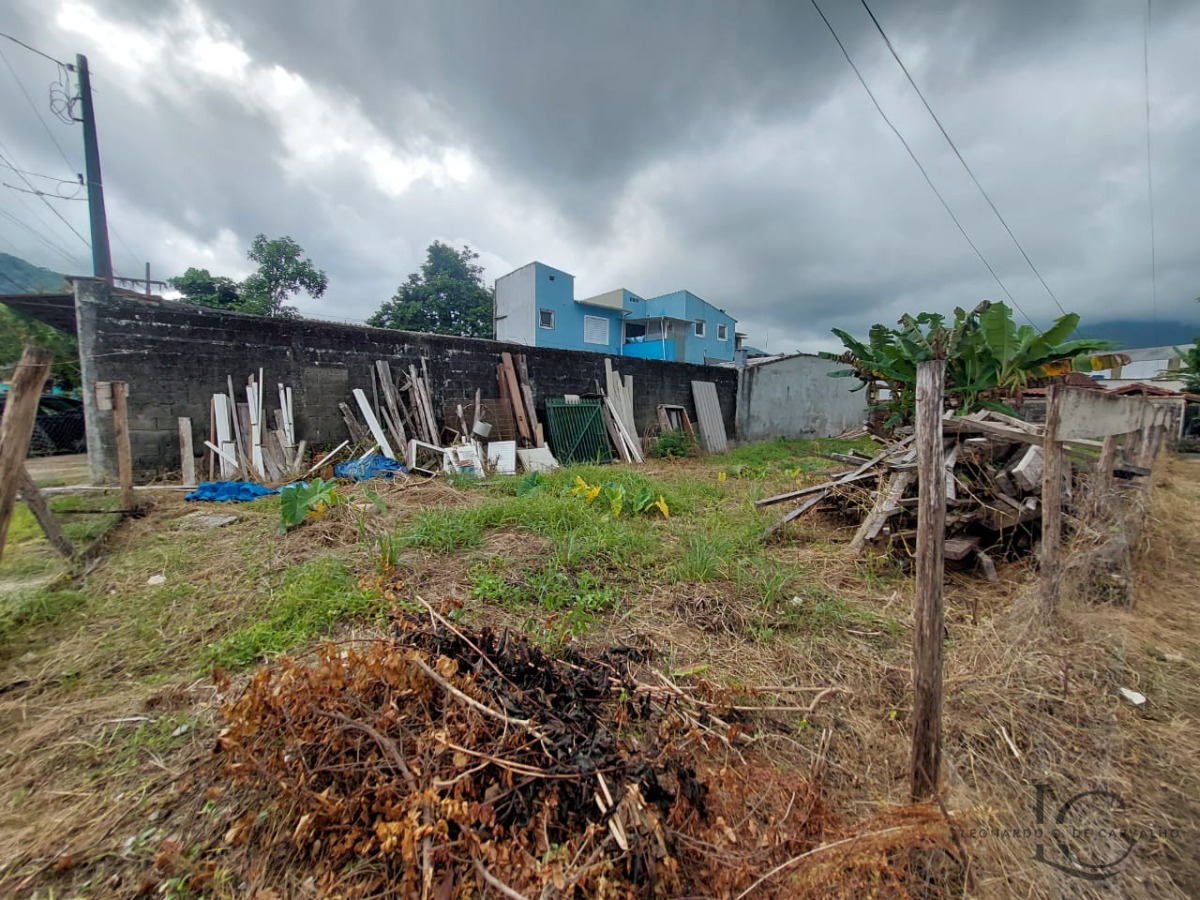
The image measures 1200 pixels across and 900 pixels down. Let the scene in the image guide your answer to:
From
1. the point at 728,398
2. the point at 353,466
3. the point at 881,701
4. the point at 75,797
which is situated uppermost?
the point at 728,398

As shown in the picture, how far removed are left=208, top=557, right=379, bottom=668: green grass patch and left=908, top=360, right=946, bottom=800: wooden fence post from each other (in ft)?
8.14

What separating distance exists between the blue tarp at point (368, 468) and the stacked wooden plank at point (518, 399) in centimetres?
202

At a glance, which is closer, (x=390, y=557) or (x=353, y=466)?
(x=390, y=557)

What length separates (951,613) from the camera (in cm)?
269

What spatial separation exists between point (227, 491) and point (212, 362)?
1.72 m

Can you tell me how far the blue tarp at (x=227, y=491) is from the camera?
445cm

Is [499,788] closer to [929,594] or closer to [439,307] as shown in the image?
[929,594]

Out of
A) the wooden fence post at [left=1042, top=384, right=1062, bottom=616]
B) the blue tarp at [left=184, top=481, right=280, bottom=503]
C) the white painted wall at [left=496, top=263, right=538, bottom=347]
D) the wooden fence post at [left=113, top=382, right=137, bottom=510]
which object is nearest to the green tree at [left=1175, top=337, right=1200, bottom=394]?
the wooden fence post at [left=1042, top=384, right=1062, bottom=616]

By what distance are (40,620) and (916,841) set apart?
3.96 m

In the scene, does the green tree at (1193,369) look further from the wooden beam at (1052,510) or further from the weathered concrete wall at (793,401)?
the wooden beam at (1052,510)

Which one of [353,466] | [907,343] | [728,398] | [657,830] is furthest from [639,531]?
[728,398]

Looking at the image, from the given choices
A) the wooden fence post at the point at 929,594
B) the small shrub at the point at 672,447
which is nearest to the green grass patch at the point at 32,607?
the wooden fence post at the point at 929,594

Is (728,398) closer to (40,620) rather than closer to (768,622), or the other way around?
(768,622)

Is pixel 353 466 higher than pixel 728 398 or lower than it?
lower
